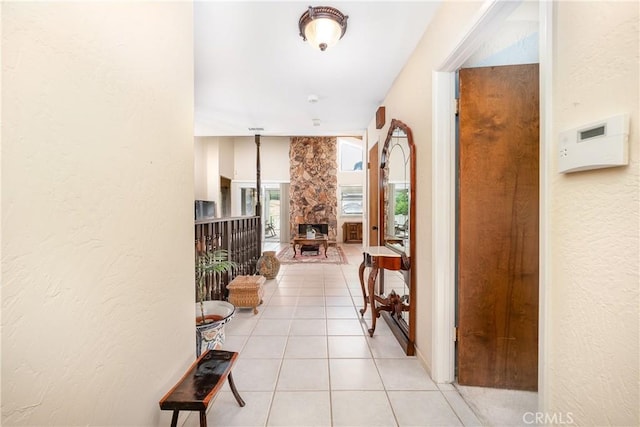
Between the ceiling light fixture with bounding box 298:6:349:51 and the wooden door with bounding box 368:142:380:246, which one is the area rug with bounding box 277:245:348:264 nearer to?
the wooden door with bounding box 368:142:380:246

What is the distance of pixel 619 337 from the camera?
26.6 inches

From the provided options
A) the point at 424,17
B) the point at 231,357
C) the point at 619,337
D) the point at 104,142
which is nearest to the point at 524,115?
the point at 424,17

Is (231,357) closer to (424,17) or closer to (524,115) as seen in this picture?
(524,115)

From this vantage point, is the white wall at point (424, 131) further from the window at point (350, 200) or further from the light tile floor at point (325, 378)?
the window at point (350, 200)

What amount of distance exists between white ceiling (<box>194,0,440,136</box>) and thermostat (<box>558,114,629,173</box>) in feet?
4.67

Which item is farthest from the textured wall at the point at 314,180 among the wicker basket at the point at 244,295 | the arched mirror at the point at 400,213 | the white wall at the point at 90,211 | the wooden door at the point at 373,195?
the white wall at the point at 90,211

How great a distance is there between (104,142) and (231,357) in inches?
48.1

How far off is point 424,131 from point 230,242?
2.53 metres

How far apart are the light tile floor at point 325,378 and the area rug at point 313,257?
2526mm

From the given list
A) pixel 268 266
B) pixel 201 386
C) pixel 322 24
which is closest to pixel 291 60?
pixel 322 24

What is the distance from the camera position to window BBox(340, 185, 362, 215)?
8406 millimetres

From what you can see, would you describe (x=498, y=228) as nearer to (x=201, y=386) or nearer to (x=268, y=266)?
(x=201, y=386)

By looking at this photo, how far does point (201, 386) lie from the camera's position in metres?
1.20

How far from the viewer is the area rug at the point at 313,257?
18.0ft
